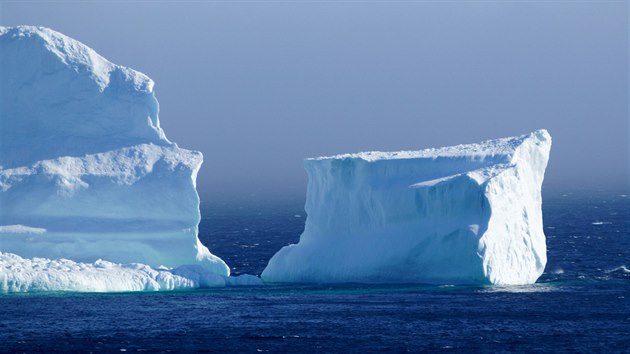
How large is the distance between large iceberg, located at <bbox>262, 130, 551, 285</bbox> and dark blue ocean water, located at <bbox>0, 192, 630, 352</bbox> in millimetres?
808

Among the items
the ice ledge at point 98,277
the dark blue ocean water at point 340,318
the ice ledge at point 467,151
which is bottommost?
the dark blue ocean water at point 340,318

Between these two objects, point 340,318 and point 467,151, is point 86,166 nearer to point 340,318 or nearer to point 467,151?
point 340,318

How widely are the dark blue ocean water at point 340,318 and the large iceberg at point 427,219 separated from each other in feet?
2.65

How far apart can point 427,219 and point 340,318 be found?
6945 mm

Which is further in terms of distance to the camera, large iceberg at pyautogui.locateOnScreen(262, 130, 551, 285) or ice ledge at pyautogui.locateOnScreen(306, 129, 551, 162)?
ice ledge at pyautogui.locateOnScreen(306, 129, 551, 162)

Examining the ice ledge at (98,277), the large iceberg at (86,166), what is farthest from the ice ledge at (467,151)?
the ice ledge at (98,277)

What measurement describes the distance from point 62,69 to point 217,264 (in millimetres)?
9240

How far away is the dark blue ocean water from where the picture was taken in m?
33.6

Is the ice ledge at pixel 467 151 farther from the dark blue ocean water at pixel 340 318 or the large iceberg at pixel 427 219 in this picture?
the dark blue ocean water at pixel 340 318

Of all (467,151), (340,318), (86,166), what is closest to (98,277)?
(86,166)

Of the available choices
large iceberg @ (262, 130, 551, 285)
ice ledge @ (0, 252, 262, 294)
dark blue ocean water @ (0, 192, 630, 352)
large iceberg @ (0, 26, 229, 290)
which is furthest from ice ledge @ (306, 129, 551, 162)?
ice ledge @ (0, 252, 262, 294)

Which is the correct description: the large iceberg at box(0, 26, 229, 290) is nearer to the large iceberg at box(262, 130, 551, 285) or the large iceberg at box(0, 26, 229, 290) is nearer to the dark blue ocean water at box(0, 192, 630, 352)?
the dark blue ocean water at box(0, 192, 630, 352)

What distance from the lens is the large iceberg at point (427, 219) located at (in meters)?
42.0

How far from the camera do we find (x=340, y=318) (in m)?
37.2
